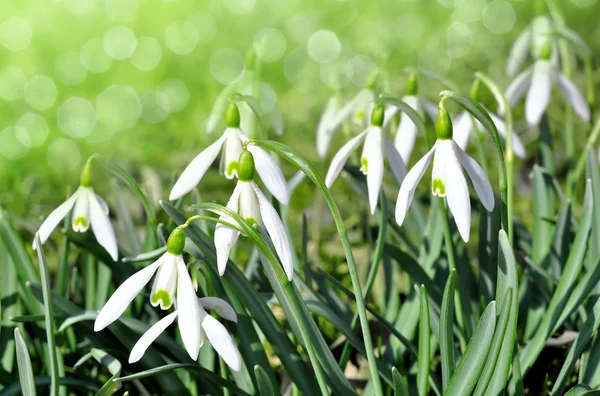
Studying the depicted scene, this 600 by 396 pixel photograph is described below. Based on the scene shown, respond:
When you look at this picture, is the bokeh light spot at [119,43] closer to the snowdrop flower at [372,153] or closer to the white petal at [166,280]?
the snowdrop flower at [372,153]

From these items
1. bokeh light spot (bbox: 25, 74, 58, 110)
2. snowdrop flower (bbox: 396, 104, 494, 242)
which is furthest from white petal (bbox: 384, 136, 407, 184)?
bokeh light spot (bbox: 25, 74, 58, 110)

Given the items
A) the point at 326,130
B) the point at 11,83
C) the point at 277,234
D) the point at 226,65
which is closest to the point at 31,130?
the point at 11,83

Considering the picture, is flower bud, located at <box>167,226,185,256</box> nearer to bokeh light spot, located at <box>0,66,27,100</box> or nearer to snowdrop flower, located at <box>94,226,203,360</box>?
snowdrop flower, located at <box>94,226,203,360</box>

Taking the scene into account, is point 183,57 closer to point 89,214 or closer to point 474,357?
A: point 89,214

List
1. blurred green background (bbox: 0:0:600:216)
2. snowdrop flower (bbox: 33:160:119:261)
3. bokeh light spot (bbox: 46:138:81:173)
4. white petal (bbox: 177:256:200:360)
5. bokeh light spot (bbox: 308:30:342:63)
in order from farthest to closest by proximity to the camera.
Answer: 1. bokeh light spot (bbox: 308:30:342:63)
2. blurred green background (bbox: 0:0:600:216)
3. bokeh light spot (bbox: 46:138:81:173)
4. snowdrop flower (bbox: 33:160:119:261)
5. white petal (bbox: 177:256:200:360)

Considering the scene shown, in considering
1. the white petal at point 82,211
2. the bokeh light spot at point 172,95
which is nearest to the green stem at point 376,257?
the white petal at point 82,211

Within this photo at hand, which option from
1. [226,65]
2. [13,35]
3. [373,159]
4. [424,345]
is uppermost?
[13,35]
